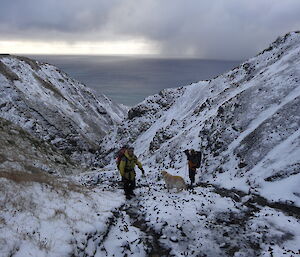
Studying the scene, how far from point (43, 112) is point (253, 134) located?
43.1 m

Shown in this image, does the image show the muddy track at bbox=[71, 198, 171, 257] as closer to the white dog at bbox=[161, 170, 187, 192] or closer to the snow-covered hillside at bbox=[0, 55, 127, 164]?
the white dog at bbox=[161, 170, 187, 192]

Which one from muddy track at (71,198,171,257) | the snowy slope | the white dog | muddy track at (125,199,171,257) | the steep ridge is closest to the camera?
muddy track at (71,198,171,257)

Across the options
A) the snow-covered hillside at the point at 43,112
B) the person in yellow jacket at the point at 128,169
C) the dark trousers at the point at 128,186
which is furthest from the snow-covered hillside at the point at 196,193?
the snow-covered hillside at the point at 43,112

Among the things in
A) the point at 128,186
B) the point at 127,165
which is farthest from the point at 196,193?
the point at 127,165

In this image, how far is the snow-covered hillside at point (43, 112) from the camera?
168 feet

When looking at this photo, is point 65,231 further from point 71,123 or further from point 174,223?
point 71,123

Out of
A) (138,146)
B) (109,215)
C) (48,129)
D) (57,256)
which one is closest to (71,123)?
(48,129)

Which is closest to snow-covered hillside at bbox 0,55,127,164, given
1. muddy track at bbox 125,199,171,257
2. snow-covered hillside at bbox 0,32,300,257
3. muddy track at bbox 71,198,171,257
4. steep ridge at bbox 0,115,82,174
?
steep ridge at bbox 0,115,82,174

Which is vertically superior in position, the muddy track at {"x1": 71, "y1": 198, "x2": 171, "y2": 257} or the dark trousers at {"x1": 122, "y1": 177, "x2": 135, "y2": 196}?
the dark trousers at {"x1": 122, "y1": 177, "x2": 135, "y2": 196}

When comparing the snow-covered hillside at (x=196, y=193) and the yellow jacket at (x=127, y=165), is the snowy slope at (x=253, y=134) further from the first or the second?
the yellow jacket at (x=127, y=165)

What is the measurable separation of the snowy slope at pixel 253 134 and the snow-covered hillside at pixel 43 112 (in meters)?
17.0

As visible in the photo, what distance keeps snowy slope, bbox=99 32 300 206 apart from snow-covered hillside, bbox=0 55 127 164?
17012 mm

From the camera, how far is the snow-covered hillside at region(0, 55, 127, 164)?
5122 centimetres

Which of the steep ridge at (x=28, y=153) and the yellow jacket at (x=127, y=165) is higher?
the steep ridge at (x=28, y=153)
